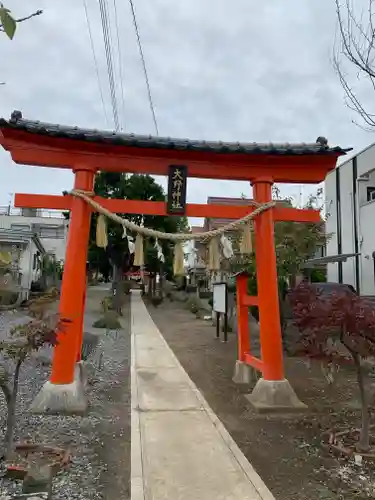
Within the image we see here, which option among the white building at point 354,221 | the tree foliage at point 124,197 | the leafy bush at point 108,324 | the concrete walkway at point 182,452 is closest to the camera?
the concrete walkway at point 182,452

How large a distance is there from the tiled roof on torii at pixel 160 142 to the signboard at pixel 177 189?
14.5 inches

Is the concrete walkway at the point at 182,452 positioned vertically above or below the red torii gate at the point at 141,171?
below

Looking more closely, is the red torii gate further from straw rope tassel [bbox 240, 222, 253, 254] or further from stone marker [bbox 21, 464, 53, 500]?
stone marker [bbox 21, 464, 53, 500]

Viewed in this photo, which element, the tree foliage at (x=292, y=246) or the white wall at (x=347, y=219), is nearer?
the tree foliage at (x=292, y=246)

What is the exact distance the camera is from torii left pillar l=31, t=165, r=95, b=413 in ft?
18.8

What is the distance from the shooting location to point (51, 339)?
12.9ft

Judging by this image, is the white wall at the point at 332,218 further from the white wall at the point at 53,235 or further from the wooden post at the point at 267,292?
the white wall at the point at 53,235

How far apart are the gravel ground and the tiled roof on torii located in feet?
13.0

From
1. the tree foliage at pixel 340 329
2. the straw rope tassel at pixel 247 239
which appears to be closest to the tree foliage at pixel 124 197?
the straw rope tassel at pixel 247 239

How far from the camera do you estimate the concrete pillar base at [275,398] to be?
6.09 meters

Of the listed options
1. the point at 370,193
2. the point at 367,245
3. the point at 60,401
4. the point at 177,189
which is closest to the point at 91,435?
the point at 60,401

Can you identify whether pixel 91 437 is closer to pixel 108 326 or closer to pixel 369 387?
pixel 369 387

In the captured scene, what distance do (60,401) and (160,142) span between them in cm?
406

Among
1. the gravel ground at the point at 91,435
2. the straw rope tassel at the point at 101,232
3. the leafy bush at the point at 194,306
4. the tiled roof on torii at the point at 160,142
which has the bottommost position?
the gravel ground at the point at 91,435
